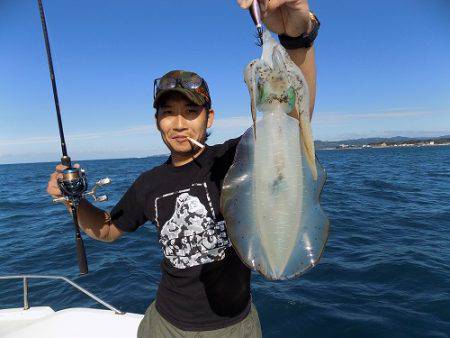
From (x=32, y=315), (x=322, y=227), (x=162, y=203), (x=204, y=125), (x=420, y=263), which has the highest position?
(x=204, y=125)

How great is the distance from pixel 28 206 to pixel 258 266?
82.8ft

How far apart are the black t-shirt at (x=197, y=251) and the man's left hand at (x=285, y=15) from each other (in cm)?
106

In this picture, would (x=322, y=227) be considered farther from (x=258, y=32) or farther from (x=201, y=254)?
Result: (x=258, y=32)

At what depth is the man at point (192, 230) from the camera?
254cm

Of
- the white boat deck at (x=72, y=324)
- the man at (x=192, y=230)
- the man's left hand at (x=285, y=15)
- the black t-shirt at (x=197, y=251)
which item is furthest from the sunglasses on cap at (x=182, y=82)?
the white boat deck at (x=72, y=324)

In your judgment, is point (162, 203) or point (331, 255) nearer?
point (162, 203)

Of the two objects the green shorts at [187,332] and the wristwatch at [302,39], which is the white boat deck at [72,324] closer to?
the green shorts at [187,332]

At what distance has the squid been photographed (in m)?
1.79

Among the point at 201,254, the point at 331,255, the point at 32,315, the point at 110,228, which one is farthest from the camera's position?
the point at 331,255

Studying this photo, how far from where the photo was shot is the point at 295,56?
A: 2.15m

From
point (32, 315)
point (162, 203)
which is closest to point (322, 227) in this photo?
point (162, 203)

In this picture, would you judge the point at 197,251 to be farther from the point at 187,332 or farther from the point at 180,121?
the point at 180,121

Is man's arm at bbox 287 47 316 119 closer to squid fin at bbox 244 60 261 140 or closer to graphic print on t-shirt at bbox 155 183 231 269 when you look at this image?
squid fin at bbox 244 60 261 140

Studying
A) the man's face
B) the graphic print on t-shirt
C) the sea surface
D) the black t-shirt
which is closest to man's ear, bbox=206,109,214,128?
the man's face
